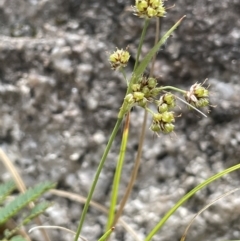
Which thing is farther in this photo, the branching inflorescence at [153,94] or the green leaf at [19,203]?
the green leaf at [19,203]

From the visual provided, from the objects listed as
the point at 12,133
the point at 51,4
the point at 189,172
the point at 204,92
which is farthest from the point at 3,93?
the point at 204,92

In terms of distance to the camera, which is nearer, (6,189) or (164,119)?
(164,119)

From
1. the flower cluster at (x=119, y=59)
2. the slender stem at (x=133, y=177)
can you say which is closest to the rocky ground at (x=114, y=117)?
the slender stem at (x=133, y=177)

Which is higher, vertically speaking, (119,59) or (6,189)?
(119,59)

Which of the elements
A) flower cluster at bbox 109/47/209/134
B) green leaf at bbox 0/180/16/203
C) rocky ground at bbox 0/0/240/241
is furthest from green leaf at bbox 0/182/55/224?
flower cluster at bbox 109/47/209/134

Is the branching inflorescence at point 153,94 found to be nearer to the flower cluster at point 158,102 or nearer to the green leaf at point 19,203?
the flower cluster at point 158,102

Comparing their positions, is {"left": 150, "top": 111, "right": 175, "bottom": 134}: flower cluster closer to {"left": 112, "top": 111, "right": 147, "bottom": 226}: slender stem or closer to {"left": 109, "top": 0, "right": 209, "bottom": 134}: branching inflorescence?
{"left": 109, "top": 0, "right": 209, "bottom": 134}: branching inflorescence

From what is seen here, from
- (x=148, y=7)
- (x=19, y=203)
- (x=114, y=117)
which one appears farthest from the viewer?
(x=114, y=117)

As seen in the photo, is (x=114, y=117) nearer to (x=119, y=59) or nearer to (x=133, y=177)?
(x=133, y=177)

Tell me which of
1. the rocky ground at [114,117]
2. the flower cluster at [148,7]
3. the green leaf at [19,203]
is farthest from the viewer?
the rocky ground at [114,117]

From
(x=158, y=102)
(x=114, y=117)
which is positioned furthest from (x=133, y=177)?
(x=158, y=102)
